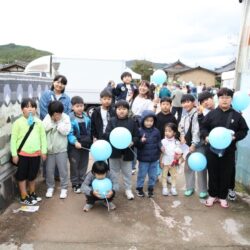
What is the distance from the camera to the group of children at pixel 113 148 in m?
3.97

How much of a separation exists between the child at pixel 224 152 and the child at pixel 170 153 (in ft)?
1.59

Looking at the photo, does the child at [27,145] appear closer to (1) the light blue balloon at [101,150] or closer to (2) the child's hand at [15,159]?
(2) the child's hand at [15,159]

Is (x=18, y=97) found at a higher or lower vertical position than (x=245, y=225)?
higher

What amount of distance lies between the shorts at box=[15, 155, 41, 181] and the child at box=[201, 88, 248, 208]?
234 cm

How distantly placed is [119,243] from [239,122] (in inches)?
86.4

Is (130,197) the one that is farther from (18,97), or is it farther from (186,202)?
(18,97)

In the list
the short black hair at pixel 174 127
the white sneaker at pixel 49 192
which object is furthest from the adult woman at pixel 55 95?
the short black hair at pixel 174 127

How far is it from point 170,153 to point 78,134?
1.42m

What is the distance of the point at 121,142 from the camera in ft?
→ 12.7

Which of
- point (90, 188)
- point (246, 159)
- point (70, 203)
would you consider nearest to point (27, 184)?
point (70, 203)

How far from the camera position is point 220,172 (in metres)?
4.18

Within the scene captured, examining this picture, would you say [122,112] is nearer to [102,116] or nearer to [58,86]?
[102,116]

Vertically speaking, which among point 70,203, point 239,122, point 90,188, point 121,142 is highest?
point 239,122

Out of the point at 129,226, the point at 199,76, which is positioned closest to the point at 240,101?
the point at 129,226
